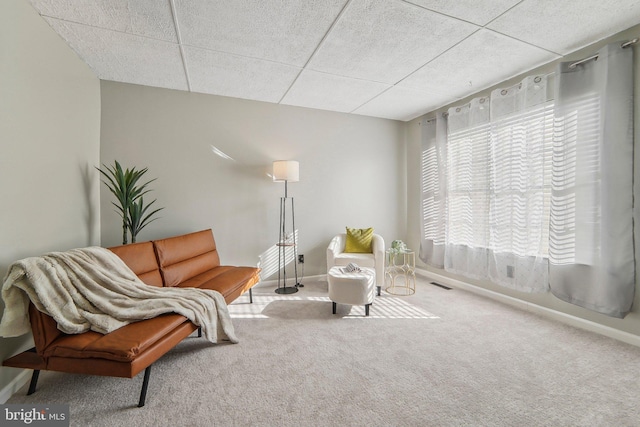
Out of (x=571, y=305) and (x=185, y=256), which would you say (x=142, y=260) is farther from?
(x=571, y=305)

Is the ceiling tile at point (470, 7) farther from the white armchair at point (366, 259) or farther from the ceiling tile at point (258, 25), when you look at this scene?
the white armchair at point (366, 259)

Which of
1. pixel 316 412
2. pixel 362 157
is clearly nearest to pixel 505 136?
pixel 362 157

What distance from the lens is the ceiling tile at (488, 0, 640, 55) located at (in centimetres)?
198

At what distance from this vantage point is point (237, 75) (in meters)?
3.06

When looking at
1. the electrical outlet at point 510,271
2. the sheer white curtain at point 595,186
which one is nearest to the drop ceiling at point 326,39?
the sheer white curtain at point 595,186

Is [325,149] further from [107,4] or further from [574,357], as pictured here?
[574,357]

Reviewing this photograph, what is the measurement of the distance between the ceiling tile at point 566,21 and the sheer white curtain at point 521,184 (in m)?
0.50

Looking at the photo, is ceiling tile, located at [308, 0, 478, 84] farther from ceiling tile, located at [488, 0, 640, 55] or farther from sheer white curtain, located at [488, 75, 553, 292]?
sheer white curtain, located at [488, 75, 553, 292]

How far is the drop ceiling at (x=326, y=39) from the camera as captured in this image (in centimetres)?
200

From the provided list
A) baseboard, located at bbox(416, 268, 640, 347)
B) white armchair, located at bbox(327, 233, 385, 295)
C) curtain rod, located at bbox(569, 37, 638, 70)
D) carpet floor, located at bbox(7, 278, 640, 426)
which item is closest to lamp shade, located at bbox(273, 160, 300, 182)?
white armchair, located at bbox(327, 233, 385, 295)

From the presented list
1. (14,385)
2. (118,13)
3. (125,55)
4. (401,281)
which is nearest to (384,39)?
(118,13)

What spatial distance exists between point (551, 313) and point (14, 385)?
14.1 feet

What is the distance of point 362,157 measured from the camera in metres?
4.54

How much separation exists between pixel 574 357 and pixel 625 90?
→ 2.15 meters
